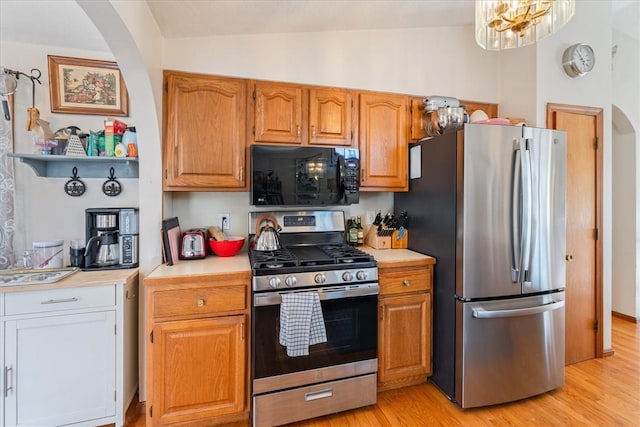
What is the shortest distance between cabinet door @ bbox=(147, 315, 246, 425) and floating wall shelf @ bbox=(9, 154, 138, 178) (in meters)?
1.14

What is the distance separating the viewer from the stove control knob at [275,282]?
1.74 m

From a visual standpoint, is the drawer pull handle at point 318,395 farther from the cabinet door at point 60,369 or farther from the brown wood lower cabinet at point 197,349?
the cabinet door at point 60,369

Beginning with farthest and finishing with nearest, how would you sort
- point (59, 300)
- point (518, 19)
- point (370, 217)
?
point (370, 217), point (59, 300), point (518, 19)

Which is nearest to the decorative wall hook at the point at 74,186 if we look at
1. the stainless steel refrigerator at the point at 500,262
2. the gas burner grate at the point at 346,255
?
the gas burner grate at the point at 346,255

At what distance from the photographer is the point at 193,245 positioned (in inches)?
81.4

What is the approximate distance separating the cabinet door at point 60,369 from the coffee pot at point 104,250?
0.40 meters

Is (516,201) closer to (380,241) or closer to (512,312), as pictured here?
(512,312)

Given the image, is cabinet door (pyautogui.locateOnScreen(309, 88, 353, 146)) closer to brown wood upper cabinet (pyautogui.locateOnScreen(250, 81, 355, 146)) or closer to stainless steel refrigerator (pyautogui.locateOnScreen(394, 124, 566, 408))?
brown wood upper cabinet (pyautogui.locateOnScreen(250, 81, 355, 146))

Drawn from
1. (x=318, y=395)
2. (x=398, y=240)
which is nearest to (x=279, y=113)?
(x=398, y=240)

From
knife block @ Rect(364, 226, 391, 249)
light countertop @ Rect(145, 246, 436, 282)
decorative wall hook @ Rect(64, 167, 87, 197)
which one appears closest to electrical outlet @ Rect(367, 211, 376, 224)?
knife block @ Rect(364, 226, 391, 249)

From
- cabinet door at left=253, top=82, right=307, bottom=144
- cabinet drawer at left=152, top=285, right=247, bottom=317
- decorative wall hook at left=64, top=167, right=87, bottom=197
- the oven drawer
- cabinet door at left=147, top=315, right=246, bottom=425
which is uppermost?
cabinet door at left=253, top=82, right=307, bottom=144

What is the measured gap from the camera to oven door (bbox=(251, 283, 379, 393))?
173 cm

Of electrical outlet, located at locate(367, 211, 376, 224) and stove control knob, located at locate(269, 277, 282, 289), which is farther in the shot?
electrical outlet, located at locate(367, 211, 376, 224)

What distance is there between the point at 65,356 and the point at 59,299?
33 centimetres
